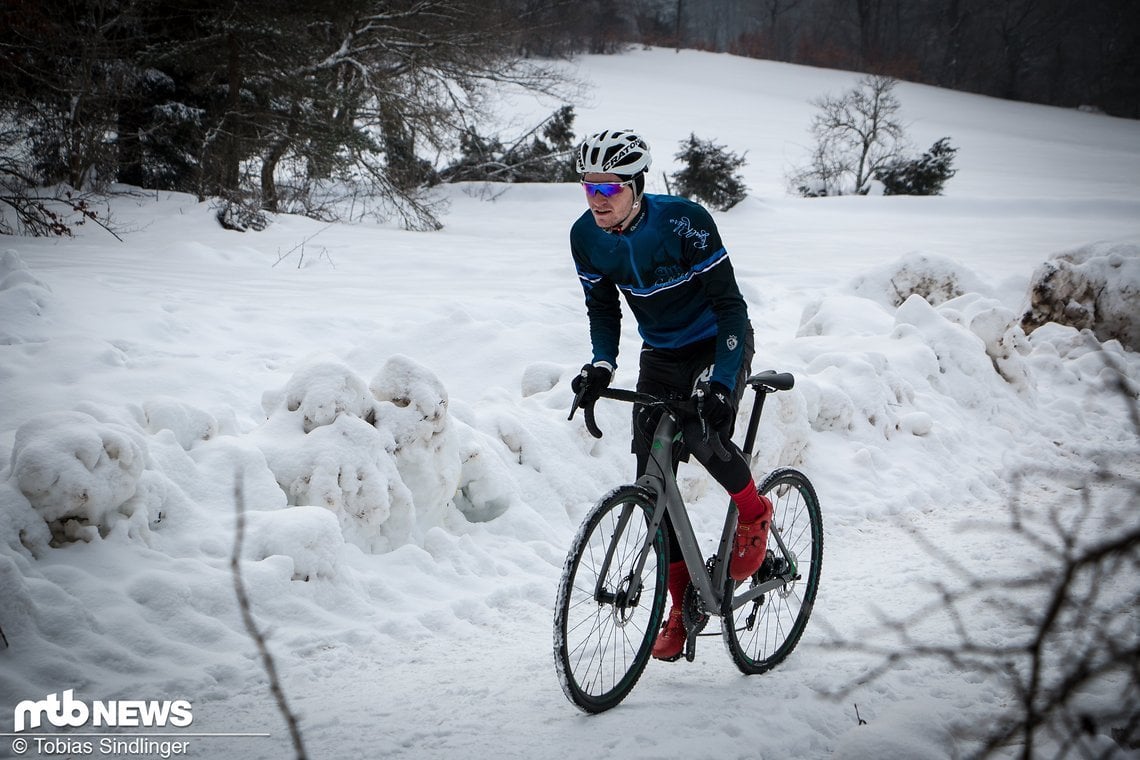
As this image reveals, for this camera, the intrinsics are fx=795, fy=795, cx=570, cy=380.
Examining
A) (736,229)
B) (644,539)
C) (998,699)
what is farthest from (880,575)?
(736,229)

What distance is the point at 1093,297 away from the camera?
10.4 m

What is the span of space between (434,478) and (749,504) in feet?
7.16

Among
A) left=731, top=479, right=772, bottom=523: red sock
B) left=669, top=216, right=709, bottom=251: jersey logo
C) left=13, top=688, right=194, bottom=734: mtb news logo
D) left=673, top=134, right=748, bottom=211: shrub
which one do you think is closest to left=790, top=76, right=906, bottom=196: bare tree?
left=673, top=134, right=748, bottom=211: shrub

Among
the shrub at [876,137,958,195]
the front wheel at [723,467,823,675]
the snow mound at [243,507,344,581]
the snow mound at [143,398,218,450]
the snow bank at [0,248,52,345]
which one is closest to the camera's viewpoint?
the front wheel at [723,467,823,675]

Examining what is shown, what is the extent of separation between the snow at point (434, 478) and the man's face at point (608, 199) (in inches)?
69.3

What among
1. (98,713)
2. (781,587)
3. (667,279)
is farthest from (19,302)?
(781,587)

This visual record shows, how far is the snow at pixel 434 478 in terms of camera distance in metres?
3.19

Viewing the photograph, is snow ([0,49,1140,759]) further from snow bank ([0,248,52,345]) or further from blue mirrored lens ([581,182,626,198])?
blue mirrored lens ([581,182,626,198])

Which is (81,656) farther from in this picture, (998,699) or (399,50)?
(399,50)

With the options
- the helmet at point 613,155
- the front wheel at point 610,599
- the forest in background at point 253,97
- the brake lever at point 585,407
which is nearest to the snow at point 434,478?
the front wheel at point 610,599

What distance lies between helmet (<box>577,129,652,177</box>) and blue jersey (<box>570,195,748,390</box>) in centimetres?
19

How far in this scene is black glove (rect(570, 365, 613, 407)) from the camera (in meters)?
3.34

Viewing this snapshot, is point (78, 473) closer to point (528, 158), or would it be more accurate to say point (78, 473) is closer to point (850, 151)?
point (528, 158)

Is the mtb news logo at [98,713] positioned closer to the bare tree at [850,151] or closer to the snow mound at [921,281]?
the snow mound at [921,281]
